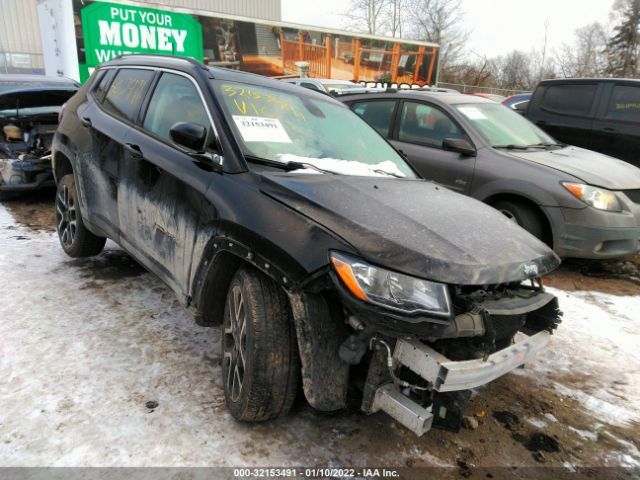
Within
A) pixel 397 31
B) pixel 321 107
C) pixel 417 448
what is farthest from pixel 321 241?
pixel 397 31

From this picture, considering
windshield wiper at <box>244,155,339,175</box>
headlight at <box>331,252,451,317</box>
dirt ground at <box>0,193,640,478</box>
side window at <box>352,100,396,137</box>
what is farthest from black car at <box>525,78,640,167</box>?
headlight at <box>331,252,451,317</box>

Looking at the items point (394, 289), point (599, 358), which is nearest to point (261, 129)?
point (394, 289)

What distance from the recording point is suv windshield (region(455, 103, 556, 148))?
210 inches

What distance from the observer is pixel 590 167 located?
4.91 meters

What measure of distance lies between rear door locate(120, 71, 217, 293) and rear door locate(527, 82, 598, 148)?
6457 millimetres

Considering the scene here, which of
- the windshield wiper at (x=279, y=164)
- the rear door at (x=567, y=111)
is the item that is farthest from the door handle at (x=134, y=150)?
the rear door at (x=567, y=111)

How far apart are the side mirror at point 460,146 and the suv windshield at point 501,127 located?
0.24 m

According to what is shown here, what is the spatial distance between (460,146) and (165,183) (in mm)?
3395

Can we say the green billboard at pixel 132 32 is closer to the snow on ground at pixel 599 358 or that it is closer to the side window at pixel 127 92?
the side window at pixel 127 92

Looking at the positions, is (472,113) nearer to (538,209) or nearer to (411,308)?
(538,209)

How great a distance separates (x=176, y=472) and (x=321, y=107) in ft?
8.09

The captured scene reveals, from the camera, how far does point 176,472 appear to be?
2088mm

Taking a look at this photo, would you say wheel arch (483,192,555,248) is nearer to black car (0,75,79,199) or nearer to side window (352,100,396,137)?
side window (352,100,396,137)

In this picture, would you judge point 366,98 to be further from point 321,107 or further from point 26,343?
point 26,343
